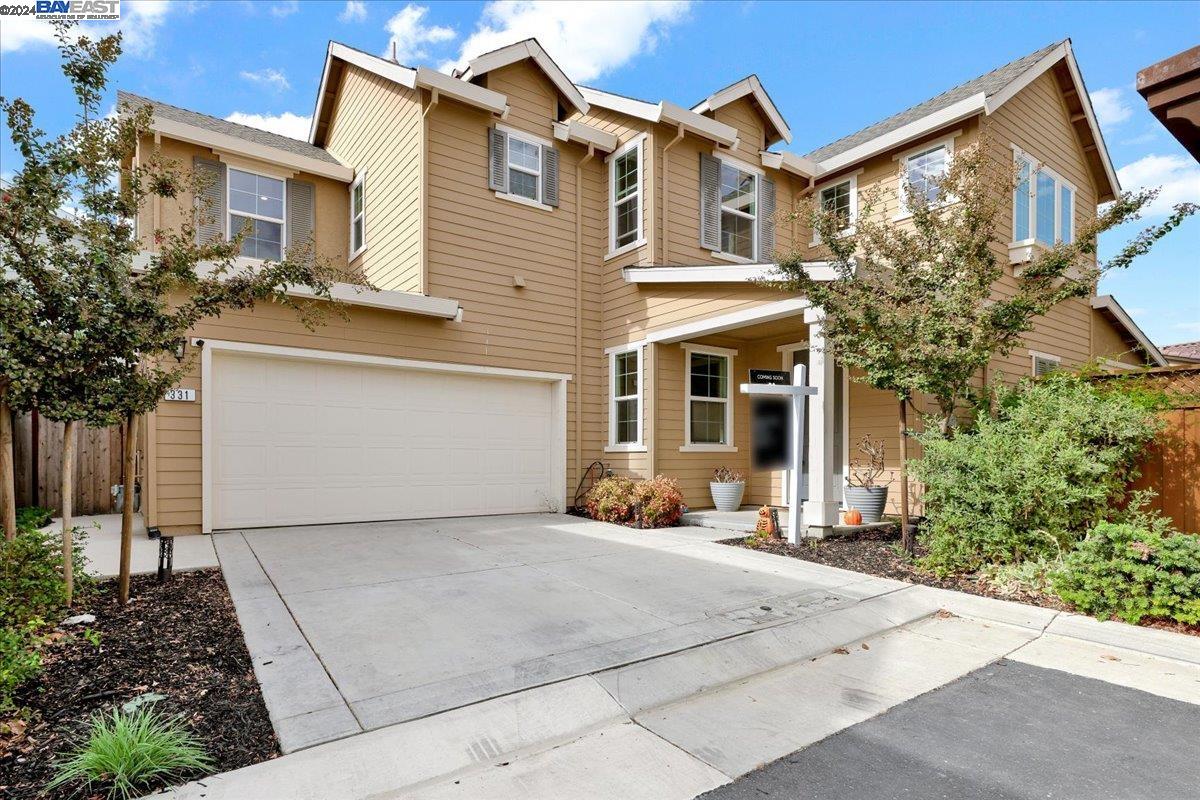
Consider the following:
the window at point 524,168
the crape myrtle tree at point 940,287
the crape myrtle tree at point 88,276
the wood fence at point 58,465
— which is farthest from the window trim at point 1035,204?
the wood fence at point 58,465

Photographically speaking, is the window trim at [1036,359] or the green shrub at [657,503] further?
the window trim at [1036,359]

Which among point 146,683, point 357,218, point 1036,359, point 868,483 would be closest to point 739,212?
point 868,483

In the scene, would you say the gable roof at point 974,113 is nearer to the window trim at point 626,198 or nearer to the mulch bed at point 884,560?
the window trim at point 626,198

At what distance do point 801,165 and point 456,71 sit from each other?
626 cm

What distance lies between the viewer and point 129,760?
2.50 m

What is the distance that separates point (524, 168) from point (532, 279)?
1.89 m

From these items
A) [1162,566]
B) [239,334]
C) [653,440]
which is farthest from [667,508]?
[239,334]

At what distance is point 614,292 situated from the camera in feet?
35.6

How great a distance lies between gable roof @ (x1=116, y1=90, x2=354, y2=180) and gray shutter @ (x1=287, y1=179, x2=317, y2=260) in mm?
331

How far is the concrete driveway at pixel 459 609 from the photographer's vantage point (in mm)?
3318

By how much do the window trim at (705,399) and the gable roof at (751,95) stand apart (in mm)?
4194

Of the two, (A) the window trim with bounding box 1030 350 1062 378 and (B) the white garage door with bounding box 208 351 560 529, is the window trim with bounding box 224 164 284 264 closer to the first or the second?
(B) the white garage door with bounding box 208 351 560 529

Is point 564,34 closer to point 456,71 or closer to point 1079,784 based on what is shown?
point 456,71

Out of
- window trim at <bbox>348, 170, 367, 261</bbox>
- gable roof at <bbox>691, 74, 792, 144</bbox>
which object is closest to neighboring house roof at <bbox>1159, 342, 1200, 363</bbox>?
gable roof at <bbox>691, 74, 792, 144</bbox>
